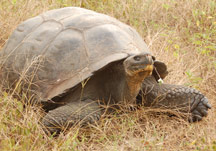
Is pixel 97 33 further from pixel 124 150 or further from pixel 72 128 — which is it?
pixel 124 150

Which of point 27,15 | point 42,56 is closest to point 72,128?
point 42,56

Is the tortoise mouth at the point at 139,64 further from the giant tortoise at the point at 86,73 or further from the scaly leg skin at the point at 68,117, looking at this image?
the scaly leg skin at the point at 68,117

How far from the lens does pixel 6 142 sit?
261 centimetres

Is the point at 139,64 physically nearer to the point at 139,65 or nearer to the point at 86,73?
the point at 139,65

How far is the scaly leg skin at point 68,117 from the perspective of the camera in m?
3.00

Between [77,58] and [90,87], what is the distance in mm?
282

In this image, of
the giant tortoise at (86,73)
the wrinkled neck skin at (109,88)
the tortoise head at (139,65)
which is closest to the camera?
the tortoise head at (139,65)

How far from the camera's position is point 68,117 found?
9.89 ft

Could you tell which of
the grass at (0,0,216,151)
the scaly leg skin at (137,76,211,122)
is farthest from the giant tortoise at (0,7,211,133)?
the grass at (0,0,216,151)

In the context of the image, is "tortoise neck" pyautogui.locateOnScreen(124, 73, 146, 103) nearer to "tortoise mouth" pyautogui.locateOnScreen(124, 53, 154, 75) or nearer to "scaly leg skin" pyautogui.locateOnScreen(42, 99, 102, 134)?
Answer: "tortoise mouth" pyautogui.locateOnScreen(124, 53, 154, 75)

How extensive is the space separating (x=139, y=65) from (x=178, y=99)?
0.79 meters

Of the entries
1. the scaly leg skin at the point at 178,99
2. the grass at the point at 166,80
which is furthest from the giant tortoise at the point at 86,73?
the grass at the point at 166,80

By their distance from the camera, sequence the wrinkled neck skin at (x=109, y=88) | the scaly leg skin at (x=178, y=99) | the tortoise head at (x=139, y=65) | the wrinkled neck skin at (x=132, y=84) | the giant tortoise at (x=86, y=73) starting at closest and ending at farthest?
the tortoise head at (x=139, y=65) → the wrinkled neck skin at (x=132, y=84) → the giant tortoise at (x=86, y=73) → the wrinkled neck skin at (x=109, y=88) → the scaly leg skin at (x=178, y=99)

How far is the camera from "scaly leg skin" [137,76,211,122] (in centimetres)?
340
